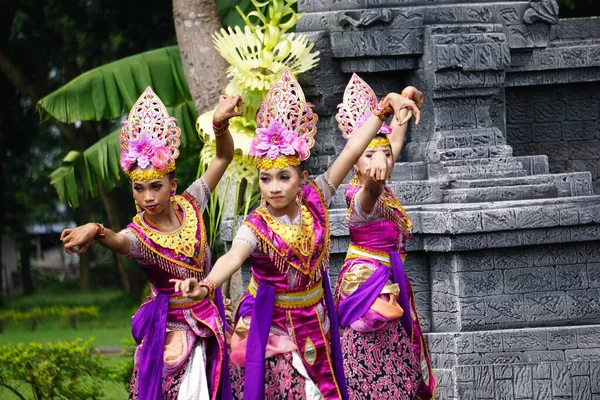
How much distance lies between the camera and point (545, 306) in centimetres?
848

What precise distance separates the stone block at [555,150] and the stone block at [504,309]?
1663 millimetres

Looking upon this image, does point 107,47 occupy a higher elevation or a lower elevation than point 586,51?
higher

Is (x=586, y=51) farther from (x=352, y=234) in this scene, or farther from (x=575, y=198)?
(x=352, y=234)

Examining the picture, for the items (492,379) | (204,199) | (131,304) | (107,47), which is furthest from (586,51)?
(131,304)

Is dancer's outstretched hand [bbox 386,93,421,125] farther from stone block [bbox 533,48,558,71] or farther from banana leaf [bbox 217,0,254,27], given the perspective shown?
banana leaf [bbox 217,0,254,27]

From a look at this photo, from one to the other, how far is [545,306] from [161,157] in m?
3.06

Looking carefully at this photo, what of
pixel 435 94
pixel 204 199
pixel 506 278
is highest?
pixel 435 94

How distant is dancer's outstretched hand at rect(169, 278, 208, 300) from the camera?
562cm

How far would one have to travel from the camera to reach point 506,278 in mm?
8422

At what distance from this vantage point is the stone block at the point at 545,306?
845 cm

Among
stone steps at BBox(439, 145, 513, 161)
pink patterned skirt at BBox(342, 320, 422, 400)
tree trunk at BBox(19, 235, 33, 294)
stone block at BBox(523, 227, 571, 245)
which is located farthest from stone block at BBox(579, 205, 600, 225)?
tree trunk at BBox(19, 235, 33, 294)

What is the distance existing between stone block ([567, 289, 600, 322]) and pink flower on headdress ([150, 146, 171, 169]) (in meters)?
3.15

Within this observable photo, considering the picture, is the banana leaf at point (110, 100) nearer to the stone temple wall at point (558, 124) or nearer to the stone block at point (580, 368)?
the stone temple wall at point (558, 124)

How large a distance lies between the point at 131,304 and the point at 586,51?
44.3 feet
